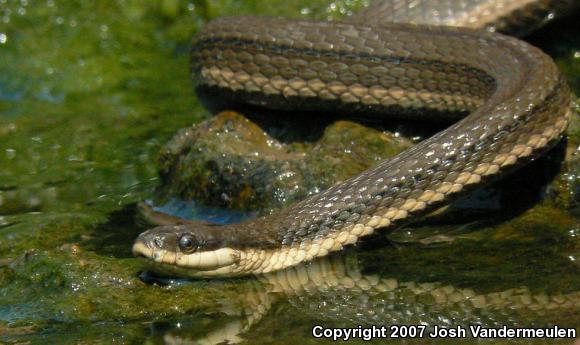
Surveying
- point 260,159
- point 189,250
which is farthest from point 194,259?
point 260,159

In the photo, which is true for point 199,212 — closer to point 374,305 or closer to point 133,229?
point 133,229

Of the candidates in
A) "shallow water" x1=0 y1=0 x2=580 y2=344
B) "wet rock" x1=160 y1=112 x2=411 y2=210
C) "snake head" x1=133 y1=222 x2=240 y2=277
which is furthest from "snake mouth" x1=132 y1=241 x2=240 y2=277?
"wet rock" x1=160 y1=112 x2=411 y2=210

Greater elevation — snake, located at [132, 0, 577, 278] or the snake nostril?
snake, located at [132, 0, 577, 278]

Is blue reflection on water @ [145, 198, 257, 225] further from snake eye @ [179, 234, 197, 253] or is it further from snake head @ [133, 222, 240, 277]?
snake eye @ [179, 234, 197, 253]

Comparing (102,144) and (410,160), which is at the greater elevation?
(410,160)

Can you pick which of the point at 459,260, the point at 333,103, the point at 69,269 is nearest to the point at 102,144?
the point at 333,103

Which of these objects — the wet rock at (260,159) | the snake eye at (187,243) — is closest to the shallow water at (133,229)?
the snake eye at (187,243)

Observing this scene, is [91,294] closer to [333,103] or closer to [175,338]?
[175,338]
